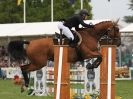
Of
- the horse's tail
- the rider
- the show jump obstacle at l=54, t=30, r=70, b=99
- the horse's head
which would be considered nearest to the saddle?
the rider

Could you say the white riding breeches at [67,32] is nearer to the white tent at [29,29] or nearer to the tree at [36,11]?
the white tent at [29,29]

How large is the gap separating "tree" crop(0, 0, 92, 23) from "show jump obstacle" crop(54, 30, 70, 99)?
44758mm

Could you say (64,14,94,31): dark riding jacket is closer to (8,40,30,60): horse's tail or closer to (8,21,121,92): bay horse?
(8,21,121,92): bay horse

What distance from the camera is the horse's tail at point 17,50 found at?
16.5 metres

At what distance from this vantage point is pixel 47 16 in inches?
2351

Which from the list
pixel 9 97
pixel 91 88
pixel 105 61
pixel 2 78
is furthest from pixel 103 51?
pixel 2 78

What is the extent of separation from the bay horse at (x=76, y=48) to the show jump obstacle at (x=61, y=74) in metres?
2.25

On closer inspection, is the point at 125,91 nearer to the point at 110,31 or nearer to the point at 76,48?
the point at 110,31

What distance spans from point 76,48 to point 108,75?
8.30 feet

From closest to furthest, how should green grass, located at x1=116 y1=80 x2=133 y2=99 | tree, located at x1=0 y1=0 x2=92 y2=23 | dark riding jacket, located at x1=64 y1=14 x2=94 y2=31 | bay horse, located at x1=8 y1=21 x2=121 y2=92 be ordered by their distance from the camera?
dark riding jacket, located at x1=64 y1=14 x2=94 y2=31 < bay horse, located at x1=8 y1=21 x2=121 y2=92 < green grass, located at x1=116 y1=80 x2=133 y2=99 < tree, located at x1=0 y1=0 x2=92 y2=23

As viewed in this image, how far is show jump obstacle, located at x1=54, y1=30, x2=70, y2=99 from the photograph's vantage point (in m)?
12.7

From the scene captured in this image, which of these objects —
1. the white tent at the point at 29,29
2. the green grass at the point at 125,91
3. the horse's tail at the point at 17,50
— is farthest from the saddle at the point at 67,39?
the white tent at the point at 29,29

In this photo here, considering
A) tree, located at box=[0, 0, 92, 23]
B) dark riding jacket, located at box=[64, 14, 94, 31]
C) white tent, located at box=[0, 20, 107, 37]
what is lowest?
dark riding jacket, located at box=[64, 14, 94, 31]

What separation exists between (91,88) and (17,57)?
11.2ft
